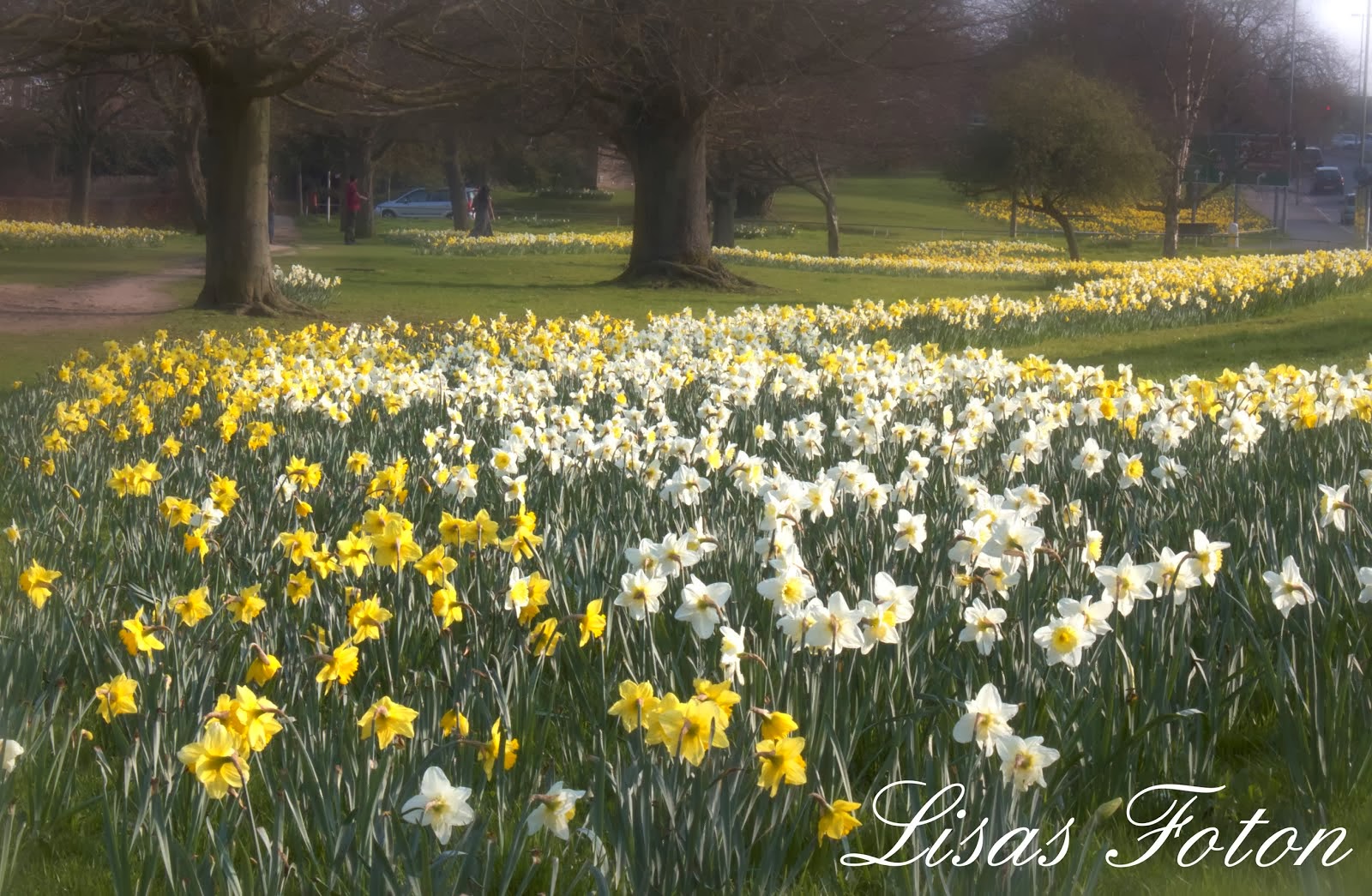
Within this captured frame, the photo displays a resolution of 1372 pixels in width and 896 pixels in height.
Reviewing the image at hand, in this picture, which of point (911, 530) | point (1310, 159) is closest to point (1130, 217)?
point (1310, 159)

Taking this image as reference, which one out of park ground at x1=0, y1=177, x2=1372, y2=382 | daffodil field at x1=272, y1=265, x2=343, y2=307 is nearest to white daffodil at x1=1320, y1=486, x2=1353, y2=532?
park ground at x1=0, y1=177, x2=1372, y2=382

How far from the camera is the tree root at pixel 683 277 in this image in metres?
22.3

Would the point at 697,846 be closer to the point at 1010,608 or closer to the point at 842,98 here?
the point at 1010,608

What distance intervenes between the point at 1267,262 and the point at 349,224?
26.6m

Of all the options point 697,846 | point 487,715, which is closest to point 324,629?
point 487,715

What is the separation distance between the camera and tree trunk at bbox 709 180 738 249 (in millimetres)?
42969

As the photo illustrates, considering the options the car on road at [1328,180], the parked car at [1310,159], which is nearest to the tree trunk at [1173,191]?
the car on road at [1328,180]

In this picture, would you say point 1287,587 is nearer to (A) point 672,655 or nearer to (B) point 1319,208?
(A) point 672,655

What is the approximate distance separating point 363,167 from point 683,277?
93.2 feet

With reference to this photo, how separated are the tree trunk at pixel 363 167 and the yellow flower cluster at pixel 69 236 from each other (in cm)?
567

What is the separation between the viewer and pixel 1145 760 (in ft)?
9.64

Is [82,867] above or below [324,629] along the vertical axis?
below

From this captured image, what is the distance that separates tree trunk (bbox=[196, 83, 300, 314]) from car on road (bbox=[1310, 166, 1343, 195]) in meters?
54.0

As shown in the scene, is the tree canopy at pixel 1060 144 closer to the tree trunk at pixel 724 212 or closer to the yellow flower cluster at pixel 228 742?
the tree trunk at pixel 724 212
